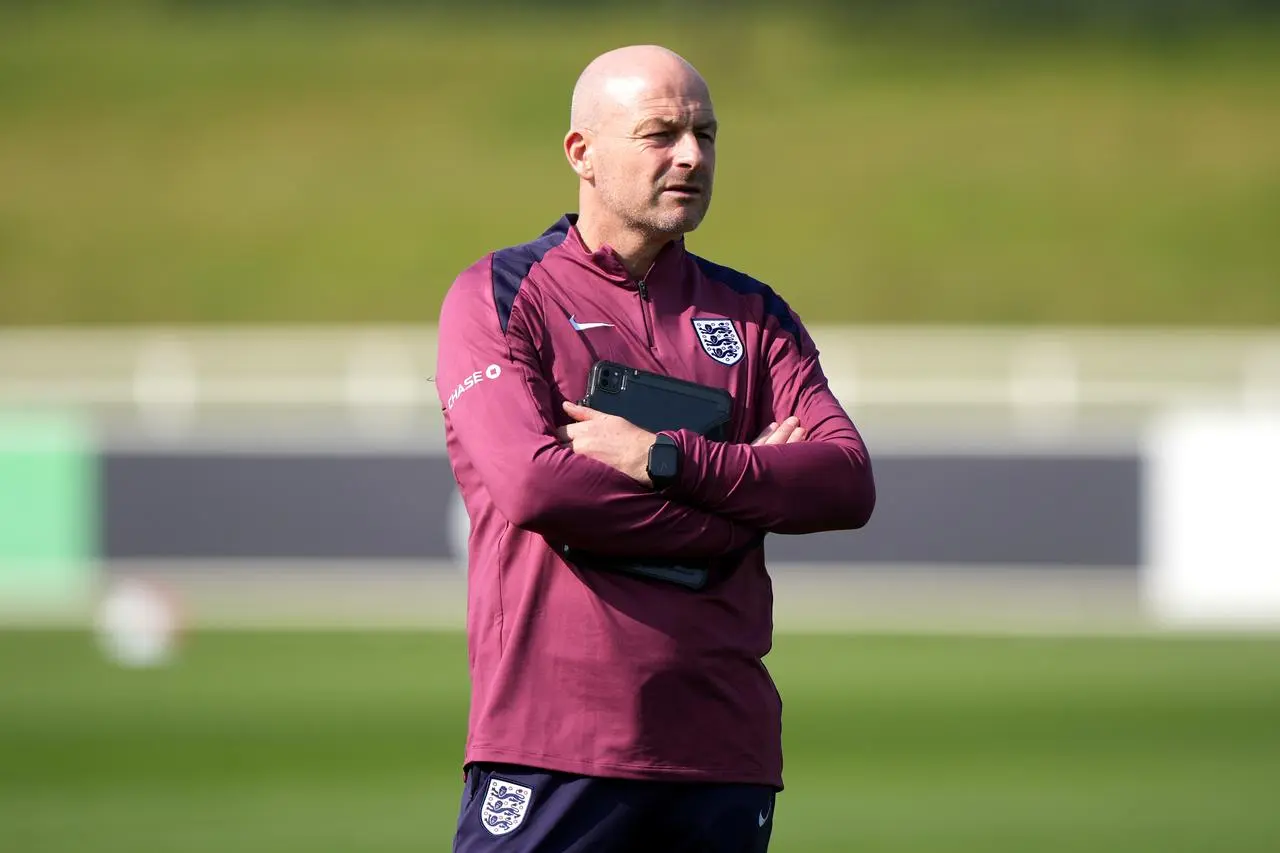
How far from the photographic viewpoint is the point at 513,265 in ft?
11.7

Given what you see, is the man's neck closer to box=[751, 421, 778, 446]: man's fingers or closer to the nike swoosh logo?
the nike swoosh logo

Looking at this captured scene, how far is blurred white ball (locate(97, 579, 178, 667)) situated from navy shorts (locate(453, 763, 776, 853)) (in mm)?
8377

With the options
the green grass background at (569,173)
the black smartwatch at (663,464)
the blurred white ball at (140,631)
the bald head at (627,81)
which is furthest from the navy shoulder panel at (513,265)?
the green grass background at (569,173)

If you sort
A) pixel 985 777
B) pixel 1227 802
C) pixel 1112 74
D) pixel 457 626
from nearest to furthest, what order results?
pixel 1227 802, pixel 985 777, pixel 457 626, pixel 1112 74

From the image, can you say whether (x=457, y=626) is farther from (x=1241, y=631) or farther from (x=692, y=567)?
(x=692, y=567)

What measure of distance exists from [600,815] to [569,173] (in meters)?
30.6

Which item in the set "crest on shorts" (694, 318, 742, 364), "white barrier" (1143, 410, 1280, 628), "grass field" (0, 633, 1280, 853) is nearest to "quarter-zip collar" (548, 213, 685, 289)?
"crest on shorts" (694, 318, 742, 364)

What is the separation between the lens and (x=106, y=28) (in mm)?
41438

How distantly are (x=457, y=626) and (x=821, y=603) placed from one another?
250cm

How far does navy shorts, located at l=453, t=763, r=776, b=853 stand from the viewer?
3.30 meters

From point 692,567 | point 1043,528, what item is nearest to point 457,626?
point 1043,528

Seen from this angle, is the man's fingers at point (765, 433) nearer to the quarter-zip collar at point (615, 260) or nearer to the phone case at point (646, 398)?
the phone case at point (646, 398)

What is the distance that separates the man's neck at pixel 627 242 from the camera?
3525 mm

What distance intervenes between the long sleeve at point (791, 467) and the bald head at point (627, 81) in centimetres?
51
